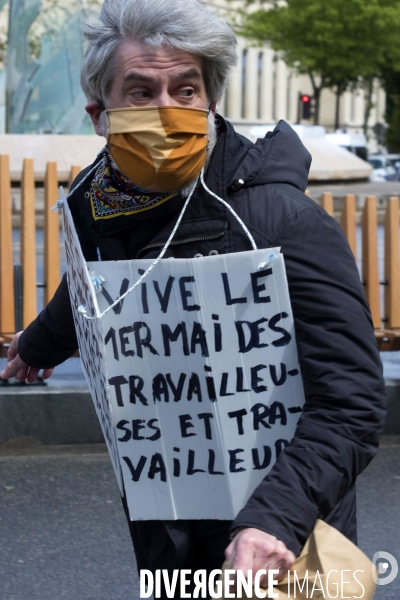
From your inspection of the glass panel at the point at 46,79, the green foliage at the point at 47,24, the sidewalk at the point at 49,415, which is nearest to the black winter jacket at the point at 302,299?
the sidewalk at the point at 49,415

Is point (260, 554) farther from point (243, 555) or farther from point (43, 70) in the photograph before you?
point (43, 70)

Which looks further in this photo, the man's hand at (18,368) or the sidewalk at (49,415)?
the sidewalk at (49,415)

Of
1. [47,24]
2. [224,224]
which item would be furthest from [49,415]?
[47,24]

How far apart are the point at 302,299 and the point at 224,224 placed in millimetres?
223

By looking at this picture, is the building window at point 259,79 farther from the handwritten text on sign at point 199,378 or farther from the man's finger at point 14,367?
the handwritten text on sign at point 199,378

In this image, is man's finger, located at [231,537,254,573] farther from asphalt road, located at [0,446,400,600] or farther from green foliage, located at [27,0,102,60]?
green foliage, located at [27,0,102,60]

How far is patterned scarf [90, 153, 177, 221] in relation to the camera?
1.94 m

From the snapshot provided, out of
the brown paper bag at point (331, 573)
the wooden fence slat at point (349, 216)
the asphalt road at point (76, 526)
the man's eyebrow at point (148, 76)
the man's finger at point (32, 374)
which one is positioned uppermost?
the man's eyebrow at point (148, 76)

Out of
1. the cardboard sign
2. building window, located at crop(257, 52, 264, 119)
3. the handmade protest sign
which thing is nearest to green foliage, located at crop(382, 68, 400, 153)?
building window, located at crop(257, 52, 264, 119)

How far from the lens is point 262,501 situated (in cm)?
168

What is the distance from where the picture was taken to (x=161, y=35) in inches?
71.9

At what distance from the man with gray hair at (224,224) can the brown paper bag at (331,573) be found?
3 cm

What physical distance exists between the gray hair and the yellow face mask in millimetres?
99

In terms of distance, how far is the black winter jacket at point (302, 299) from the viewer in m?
1.69
